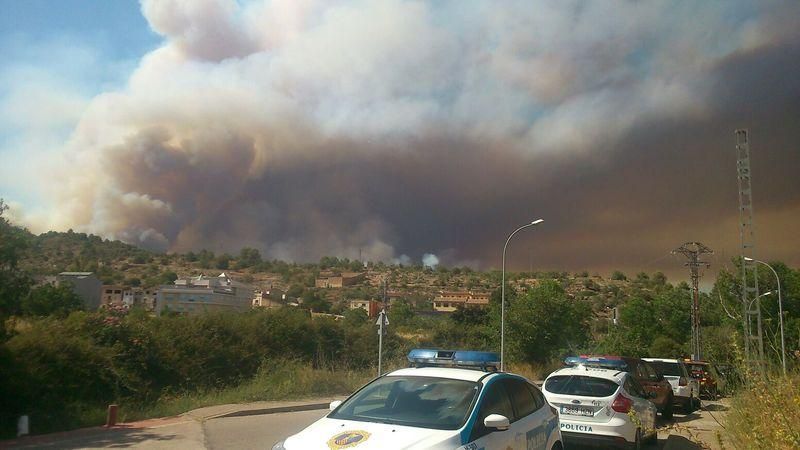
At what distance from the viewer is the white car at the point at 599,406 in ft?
35.9

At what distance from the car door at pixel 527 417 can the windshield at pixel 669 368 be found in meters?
16.3

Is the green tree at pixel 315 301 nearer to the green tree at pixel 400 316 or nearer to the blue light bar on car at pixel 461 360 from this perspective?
the green tree at pixel 400 316

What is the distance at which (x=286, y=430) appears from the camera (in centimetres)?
1338

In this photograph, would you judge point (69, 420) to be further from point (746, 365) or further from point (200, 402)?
point (746, 365)

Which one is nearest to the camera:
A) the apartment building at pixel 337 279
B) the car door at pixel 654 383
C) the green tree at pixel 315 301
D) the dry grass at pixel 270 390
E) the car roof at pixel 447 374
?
the car roof at pixel 447 374

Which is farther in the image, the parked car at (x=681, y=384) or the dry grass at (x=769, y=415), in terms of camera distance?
the parked car at (x=681, y=384)

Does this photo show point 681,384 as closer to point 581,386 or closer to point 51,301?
point 581,386

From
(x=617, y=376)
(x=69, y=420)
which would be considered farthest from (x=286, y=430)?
(x=617, y=376)

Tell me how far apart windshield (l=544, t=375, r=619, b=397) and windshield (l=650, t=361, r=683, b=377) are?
11851mm

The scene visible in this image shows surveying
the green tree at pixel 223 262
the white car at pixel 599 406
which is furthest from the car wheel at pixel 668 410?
the green tree at pixel 223 262

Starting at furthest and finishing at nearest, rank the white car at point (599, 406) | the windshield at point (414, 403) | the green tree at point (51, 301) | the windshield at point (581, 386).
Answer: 1. the green tree at point (51, 301)
2. the windshield at point (581, 386)
3. the white car at point (599, 406)
4. the windshield at point (414, 403)

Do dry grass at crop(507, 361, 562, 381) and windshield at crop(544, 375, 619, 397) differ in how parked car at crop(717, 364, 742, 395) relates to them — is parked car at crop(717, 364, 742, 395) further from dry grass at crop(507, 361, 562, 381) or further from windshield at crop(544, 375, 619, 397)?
dry grass at crop(507, 361, 562, 381)

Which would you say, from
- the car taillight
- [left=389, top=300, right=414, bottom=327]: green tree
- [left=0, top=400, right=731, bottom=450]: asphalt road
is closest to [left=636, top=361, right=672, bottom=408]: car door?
[left=0, top=400, right=731, bottom=450]: asphalt road

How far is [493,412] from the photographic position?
265 inches
